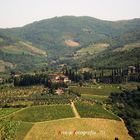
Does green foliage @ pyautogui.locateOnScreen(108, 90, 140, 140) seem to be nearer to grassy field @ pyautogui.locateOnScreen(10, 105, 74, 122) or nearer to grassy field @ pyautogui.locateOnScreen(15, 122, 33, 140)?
grassy field @ pyautogui.locateOnScreen(10, 105, 74, 122)

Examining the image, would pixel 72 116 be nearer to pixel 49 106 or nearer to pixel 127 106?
pixel 49 106

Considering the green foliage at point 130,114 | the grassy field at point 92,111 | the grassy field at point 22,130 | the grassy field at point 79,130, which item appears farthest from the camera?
the grassy field at point 92,111

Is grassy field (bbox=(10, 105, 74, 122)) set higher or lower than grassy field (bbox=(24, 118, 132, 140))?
higher

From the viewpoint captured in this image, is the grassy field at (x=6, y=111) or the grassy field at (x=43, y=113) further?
the grassy field at (x=6, y=111)

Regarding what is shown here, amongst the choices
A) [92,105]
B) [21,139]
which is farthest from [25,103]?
[21,139]

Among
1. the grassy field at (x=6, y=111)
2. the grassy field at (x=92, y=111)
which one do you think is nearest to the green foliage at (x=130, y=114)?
the grassy field at (x=92, y=111)

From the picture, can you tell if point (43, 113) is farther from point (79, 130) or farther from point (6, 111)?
point (79, 130)

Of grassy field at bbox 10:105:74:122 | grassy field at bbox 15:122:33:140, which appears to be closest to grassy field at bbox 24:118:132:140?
grassy field at bbox 15:122:33:140

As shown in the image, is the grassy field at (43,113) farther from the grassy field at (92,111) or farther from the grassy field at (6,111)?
the grassy field at (92,111)
